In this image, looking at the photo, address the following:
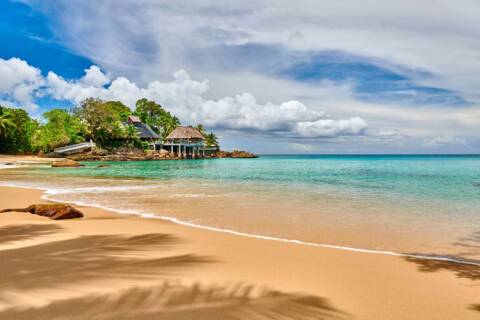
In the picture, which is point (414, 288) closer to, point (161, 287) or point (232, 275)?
point (232, 275)

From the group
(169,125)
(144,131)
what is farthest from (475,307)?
(169,125)

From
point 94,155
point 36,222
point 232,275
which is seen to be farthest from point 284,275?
point 94,155

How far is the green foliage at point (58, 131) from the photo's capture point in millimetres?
58281

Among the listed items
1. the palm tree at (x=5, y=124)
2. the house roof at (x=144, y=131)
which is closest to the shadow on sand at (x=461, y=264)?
the palm tree at (x=5, y=124)

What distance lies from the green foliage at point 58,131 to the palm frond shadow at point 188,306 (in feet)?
204

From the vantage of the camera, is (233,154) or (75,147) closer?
(75,147)

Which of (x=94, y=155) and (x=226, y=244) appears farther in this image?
(x=94, y=155)

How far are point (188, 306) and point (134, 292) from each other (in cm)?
70

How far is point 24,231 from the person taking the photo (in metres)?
6.56

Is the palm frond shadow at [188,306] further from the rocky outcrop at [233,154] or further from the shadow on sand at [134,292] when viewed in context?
the rocky outcrop at [233,154]

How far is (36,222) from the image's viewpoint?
7.48 m

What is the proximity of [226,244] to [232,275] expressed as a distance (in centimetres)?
171

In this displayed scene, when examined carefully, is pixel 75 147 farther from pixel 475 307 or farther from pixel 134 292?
pixel 475 307

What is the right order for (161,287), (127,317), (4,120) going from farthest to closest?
1. (4,120)
2. (161,287)
3. (127,317)
